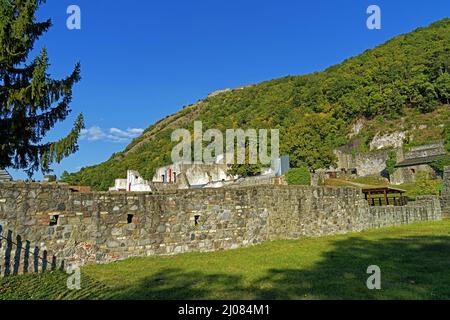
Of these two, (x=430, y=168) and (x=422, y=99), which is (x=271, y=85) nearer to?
(x=422, y=99)

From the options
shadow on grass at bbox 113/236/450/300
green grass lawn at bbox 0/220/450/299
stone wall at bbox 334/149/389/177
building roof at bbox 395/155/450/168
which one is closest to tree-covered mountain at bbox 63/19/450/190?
stone wall at bbox 334/149/389/177

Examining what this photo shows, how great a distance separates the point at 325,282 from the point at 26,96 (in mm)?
11491

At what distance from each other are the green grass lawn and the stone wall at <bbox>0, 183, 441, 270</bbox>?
2.44ft

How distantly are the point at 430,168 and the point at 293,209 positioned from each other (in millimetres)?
42638

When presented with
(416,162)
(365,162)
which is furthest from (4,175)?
(365,162)

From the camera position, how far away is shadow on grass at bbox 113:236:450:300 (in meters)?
7.38

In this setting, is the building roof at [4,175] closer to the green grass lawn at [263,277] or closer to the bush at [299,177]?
the green grass lawn at [263,277]

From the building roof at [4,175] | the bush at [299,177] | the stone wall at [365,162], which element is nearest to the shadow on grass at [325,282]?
the building roof at [4,175]

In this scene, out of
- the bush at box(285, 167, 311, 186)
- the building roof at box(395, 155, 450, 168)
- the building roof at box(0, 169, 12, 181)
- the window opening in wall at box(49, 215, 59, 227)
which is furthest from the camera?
the building roof at box(395, 155, 450, 168)

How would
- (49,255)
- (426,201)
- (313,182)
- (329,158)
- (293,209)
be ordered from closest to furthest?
(49,255) < (293,209) < (426,201) < (313,182) < (329,158)

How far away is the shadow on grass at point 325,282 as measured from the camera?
7.38 m

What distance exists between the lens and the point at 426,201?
28875 millimetres

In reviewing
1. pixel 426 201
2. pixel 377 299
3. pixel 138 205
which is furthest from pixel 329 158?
pixel 377 299

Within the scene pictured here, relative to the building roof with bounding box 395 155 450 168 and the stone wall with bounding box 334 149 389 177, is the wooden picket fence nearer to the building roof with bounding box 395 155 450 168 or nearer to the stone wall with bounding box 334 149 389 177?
the building roof with bounding box 395 155 450 168
